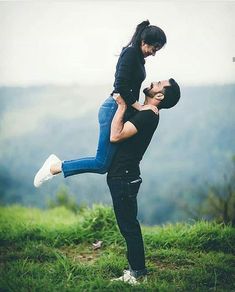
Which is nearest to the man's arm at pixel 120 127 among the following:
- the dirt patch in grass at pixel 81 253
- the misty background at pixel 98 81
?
the misty background at pixel 98 81

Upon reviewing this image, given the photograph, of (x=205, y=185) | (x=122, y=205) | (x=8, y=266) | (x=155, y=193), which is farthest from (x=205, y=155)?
(x=8, y=266)

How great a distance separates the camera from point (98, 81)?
13.5 ft

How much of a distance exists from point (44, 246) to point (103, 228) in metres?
0.61

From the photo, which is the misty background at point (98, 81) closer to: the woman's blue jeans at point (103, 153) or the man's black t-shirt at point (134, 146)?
the woman's blue jeans at point (103, 153)

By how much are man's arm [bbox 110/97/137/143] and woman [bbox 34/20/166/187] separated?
2.0 inches

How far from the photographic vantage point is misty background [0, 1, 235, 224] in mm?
3875

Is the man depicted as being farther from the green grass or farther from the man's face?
the green grass

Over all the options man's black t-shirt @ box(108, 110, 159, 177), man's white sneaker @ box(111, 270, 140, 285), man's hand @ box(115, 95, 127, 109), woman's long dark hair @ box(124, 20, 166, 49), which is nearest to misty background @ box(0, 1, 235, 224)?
woman's long dark hair @ box(124, 20, 166, 49)

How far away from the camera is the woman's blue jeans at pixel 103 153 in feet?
10.1

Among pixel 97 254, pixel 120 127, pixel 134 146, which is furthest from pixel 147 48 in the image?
pixel 97 254

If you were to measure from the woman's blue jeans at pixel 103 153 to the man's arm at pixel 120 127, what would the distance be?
0.06 meters

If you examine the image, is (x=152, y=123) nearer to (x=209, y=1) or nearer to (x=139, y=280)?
(x=139, y=280)

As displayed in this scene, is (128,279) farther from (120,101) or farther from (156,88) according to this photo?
(156,88)

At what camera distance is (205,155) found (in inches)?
→ 166
